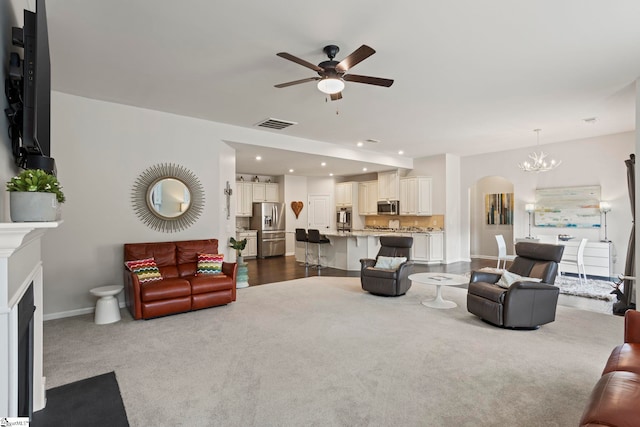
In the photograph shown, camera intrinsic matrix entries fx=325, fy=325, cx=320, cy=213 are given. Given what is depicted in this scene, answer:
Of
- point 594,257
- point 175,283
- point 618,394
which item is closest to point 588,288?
point 594,257

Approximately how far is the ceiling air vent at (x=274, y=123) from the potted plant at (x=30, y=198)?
4295mm

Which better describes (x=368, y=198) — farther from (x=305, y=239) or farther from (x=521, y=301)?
(x=521, y=301)

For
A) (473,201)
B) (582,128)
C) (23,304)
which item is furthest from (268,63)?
(473,201)

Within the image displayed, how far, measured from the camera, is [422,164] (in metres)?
9.22

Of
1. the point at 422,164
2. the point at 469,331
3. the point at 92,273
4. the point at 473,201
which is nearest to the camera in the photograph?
the point at 469,331

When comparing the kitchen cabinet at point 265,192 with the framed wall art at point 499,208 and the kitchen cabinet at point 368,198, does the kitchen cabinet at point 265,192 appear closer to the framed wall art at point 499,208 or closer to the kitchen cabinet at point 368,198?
the kitchen cabinet at point 368,198

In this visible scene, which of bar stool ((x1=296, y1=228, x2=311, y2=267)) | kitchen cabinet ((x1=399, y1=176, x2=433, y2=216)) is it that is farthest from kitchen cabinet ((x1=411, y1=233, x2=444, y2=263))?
bar stool ((x1=296, y1=228, x2=311, y2=267))

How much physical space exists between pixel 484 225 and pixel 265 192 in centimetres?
703

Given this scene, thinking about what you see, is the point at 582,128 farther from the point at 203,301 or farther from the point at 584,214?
the point at 203,301

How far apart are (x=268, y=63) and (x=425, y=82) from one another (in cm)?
189

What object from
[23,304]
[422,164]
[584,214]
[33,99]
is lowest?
[23,304]

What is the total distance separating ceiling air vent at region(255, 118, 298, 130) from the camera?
551 centimetres

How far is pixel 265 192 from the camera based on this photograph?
10.5 meters

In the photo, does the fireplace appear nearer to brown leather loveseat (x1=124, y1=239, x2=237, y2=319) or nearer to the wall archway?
brown leather loveseat (x1=124, y1=239, x2=237, y2=319)
